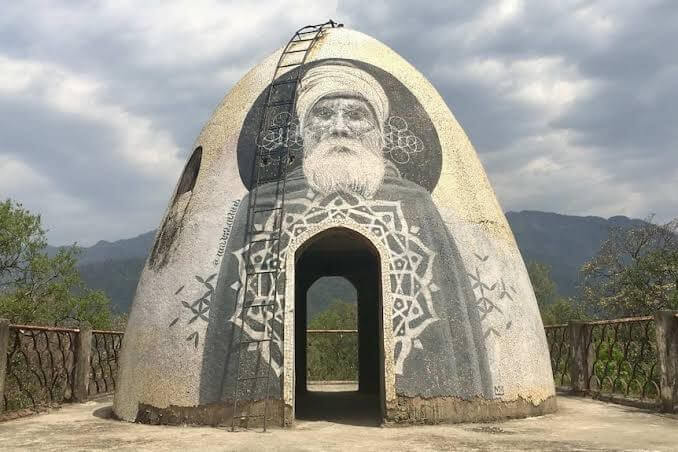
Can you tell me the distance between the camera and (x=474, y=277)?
361 inches

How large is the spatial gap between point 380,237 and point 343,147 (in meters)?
1.72

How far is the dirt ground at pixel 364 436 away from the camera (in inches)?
282

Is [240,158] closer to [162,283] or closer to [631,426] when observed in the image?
[162,283]

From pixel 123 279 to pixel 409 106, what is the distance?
168 meters

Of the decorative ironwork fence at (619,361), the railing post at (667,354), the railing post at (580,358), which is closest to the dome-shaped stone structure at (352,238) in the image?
the railing post at (667,354)

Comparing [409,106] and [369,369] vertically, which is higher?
[409,106]

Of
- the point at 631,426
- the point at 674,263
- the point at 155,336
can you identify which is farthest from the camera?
the point at 674,263

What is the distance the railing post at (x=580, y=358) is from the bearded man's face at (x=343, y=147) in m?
7.04

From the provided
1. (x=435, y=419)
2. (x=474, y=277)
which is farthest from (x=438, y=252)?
(x=435, y=419)

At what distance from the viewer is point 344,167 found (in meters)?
9.51

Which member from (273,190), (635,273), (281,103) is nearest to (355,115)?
(281,103)

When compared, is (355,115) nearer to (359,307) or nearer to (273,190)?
(273,190)

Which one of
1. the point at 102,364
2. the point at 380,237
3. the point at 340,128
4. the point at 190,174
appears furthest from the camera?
the point at 102,364

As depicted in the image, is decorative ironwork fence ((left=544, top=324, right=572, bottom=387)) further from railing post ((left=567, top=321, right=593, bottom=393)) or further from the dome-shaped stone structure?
the dome-shaped stone structure
